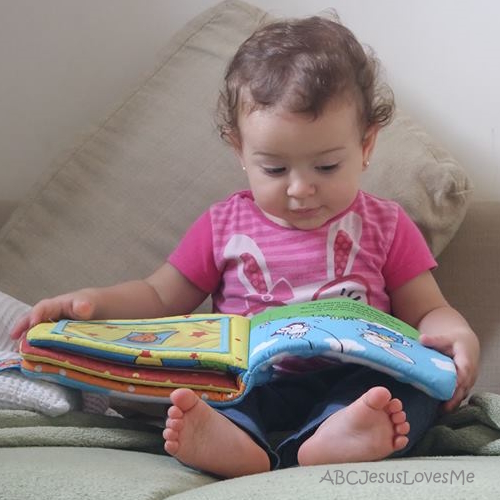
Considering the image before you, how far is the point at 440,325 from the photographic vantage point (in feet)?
3.89

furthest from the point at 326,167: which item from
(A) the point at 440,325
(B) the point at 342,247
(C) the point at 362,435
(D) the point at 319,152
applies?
(C) the point at 362,435

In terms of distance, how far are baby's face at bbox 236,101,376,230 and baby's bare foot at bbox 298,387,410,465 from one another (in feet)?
0.98

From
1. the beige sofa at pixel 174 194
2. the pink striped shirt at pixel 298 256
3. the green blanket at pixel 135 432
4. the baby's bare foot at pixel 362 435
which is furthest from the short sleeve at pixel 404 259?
the baby's bare foot at pixel 362 435

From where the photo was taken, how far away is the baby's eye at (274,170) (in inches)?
44.9

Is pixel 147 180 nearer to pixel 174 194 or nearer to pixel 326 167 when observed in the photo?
pixel 174 194

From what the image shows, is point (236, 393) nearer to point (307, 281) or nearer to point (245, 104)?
point (307, 281)

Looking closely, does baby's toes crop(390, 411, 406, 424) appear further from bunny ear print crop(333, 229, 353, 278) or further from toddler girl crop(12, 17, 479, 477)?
bunny ear print crop(333, 229, 353, 278)

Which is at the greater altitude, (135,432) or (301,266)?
(301,266)

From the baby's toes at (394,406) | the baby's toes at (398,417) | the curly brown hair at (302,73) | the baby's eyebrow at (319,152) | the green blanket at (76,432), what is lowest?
the green blanket at (76,432)

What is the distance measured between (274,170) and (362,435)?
354 mm

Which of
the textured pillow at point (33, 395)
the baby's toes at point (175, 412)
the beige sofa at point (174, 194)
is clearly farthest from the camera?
the beige sofa at point (174, 194)

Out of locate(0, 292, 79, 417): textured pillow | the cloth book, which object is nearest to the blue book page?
the cloth book

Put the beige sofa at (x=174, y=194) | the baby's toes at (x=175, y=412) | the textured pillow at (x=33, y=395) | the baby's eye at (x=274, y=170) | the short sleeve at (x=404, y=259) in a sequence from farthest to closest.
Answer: the beige sofa at (x=174, y=194) → the short sleeve at (x=404, y=259) → the baby's eye at (x=274, y=170) → the textured pillow at (x=33, y=395) → the baby's toes at (x=175, y=412)

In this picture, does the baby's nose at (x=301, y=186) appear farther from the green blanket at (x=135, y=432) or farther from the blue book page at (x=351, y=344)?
the green blanket at (x=135, y=432)
